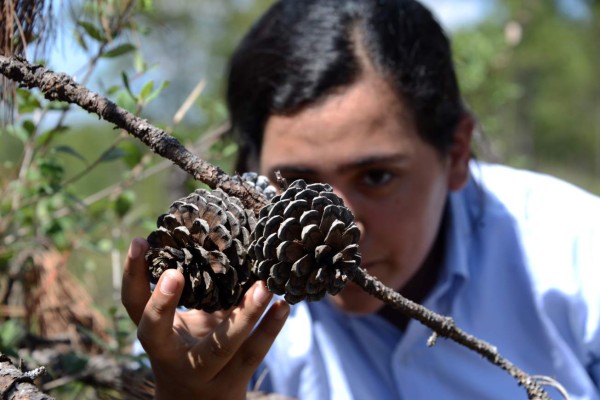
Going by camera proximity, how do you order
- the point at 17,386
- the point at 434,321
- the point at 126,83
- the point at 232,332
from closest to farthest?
1. the point at 17,386
2. the point at 434,321
3. the point at 232,332
4. the point at 126,83

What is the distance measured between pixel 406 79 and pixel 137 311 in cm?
102

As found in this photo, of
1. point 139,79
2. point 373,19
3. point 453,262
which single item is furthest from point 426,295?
point 139,79

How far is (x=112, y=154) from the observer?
1521 millimetres

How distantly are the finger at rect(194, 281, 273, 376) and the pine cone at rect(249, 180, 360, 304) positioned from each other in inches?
4.7

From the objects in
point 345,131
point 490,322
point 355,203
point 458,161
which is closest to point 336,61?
point 345,131

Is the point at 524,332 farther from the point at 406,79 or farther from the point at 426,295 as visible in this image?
the point at 406,79

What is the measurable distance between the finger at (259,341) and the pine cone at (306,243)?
0.21 metres

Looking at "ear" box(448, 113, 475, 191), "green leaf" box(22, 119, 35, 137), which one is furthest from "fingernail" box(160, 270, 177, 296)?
"ear" box(448, 113, 475, 191)

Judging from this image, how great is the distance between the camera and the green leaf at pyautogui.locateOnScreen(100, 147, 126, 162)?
1496 mm

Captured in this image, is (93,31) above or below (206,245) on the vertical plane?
above

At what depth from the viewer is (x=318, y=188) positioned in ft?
2.87

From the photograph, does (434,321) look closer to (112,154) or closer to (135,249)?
(135,249)

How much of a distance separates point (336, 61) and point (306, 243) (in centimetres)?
99

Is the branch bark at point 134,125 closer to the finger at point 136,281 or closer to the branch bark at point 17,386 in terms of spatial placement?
the finger at point 136,281
